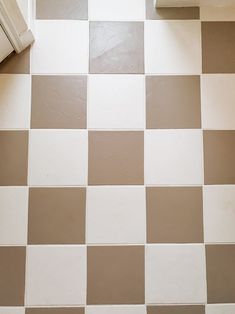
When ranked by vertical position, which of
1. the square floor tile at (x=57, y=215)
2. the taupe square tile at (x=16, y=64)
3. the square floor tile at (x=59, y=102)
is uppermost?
the taupe square tile at (x=16, y=64)

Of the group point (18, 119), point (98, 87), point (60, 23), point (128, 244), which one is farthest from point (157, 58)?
point (128, 244)

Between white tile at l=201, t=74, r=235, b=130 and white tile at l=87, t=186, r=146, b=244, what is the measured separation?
1.15 ft

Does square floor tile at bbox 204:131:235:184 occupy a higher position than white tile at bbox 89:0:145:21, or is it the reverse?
white tile at bbox 89:0:145:21

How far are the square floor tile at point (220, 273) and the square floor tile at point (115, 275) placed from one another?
0.23 metres

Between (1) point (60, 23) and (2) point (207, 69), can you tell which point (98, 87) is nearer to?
(1) point (60, 23)

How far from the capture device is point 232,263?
1.15 metres

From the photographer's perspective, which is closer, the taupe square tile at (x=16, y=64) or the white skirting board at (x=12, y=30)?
the white skirting board at (x=12, y=30)

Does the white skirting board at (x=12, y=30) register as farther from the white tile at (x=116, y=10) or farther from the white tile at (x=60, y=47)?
the white tile at (x=116, y=10)

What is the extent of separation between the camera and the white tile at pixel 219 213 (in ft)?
3.80

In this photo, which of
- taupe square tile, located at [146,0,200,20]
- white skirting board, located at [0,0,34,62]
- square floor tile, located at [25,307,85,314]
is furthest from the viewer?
taupe square tile, located at [146,0,200,20]

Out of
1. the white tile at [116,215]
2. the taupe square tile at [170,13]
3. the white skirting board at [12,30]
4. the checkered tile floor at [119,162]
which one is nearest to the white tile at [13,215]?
the checkered tile floor at [119,162]

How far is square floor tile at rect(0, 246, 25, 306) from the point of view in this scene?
3.67 feet

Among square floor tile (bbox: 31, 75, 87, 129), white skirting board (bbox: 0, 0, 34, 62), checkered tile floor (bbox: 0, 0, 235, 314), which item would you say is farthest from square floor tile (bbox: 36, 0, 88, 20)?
square floor tile (bbox: 31, 75, 87, 129)

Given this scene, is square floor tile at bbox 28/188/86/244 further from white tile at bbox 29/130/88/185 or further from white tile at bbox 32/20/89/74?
white tile at bbox 32/20/89/74
